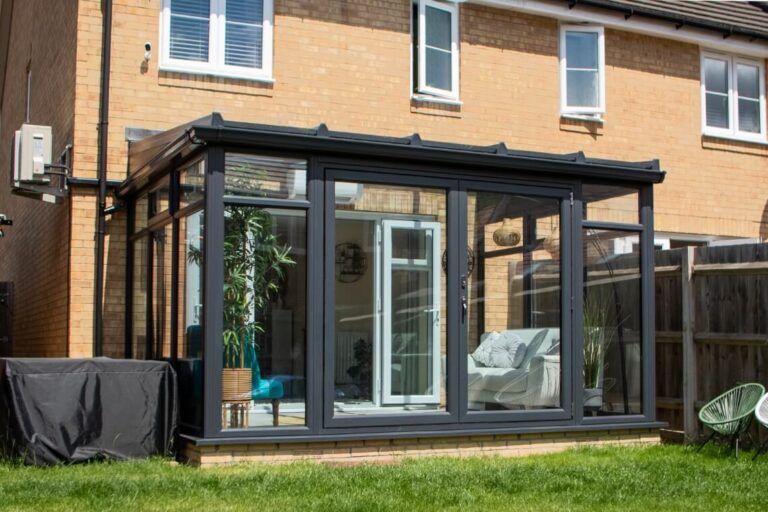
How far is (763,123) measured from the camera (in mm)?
16031

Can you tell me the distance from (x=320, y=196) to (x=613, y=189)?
10.3ft

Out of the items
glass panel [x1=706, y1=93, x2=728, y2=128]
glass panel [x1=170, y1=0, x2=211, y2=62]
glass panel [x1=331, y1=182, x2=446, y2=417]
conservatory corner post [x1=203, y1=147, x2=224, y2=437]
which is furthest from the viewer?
glass panel [x1=706, y1=93, x2=728, y2=128]

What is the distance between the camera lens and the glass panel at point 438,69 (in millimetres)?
13445

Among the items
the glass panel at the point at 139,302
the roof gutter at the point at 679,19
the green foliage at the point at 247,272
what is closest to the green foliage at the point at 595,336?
the green foliage at the point at 247,272

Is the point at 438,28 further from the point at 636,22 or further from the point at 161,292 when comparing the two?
the point at 161,292

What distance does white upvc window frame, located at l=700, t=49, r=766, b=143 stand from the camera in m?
15.5

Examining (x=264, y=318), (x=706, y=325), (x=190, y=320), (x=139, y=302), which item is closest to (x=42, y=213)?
(x=139, y=302)

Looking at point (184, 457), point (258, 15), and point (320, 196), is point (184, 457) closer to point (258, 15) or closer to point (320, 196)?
point (320, 196)

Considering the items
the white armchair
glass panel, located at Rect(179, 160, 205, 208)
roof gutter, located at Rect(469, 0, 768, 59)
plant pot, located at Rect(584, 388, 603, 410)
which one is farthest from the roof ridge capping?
roof gutter, located at Rect(469, 0, 768, 59)

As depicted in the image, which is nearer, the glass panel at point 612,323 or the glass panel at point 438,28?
the glass panel at point 612,323

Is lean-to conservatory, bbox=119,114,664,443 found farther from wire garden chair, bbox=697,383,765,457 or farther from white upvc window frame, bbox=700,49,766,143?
white upvc window frame, bbox=700,49,766,143

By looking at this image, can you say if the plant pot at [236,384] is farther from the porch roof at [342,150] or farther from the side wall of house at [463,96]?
the side wall of house at [463,96]

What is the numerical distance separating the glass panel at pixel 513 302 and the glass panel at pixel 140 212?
313 cm

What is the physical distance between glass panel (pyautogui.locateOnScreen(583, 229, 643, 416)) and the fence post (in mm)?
741
